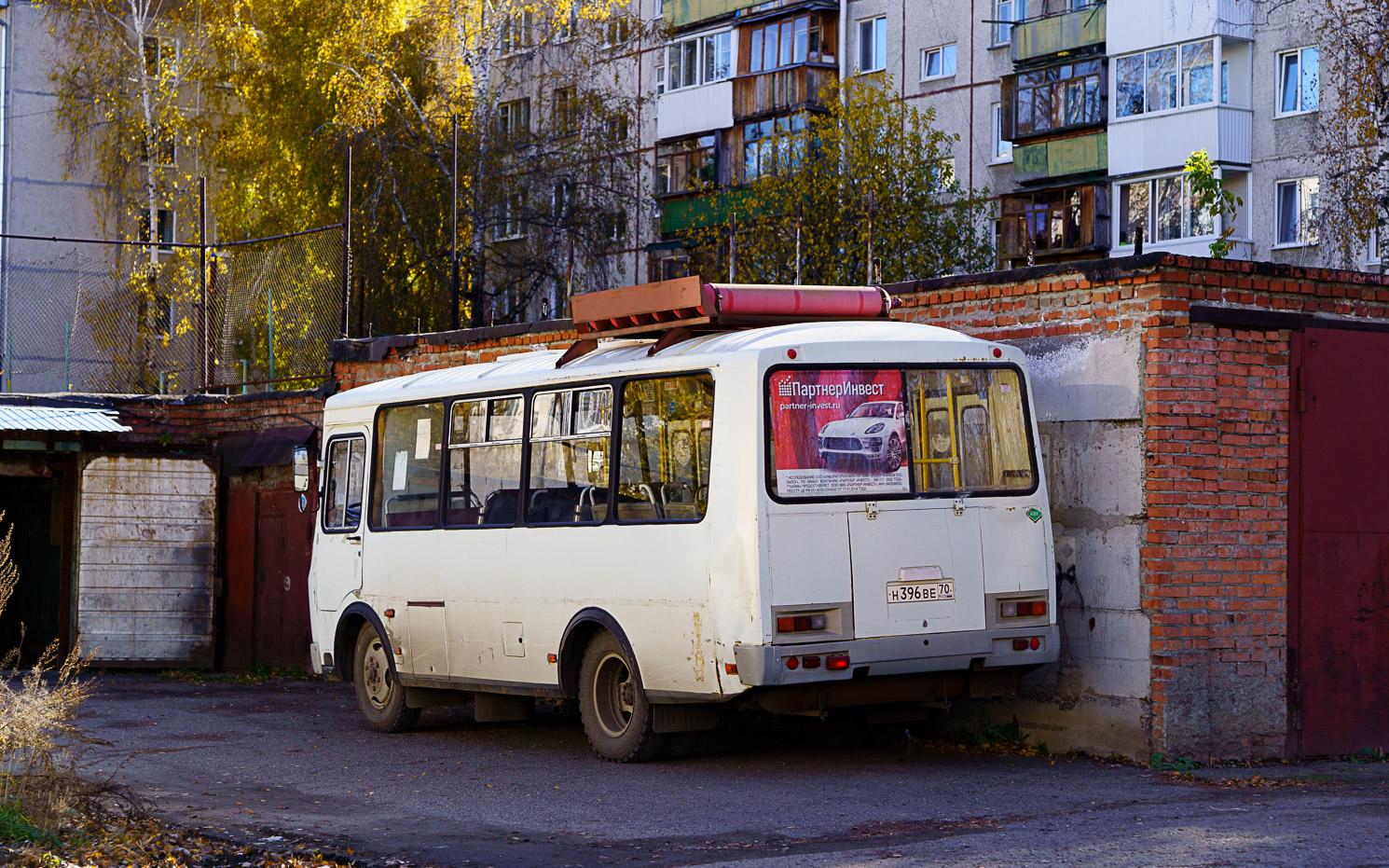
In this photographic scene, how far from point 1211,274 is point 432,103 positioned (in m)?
28.3

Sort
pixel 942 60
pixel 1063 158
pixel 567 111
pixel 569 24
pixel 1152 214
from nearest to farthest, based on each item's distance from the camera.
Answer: pixel 1152 214
pixel 569 24
pixel 567 111
pixel 1063 158
pixel 942 60

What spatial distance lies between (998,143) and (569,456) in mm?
31627

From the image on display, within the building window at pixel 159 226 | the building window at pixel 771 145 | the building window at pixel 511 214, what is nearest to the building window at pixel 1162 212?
the building window at pixel 771 145

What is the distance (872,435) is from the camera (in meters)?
Result: 10.9

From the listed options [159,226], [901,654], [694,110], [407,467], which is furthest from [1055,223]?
[901,654]

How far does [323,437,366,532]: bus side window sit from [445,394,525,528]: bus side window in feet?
5.17

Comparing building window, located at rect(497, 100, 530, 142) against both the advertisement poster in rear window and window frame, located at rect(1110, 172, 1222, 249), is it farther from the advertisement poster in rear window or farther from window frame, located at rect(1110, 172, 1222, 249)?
the advertisement poster in rear window

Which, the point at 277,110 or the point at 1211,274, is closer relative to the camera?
the point at 1211,274

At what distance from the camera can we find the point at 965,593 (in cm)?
1085

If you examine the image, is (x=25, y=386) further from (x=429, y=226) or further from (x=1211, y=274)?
(x=1211, y=274)

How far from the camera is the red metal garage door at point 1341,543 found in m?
11.6

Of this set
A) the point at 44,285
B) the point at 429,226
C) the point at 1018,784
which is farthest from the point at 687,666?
the point at 429,226

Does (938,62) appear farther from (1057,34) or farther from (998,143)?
(1057,34)

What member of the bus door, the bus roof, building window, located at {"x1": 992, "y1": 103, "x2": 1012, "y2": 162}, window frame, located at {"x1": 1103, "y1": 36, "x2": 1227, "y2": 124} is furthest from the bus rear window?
building window, located at {"x1": 992, "y1": 103, "x2": 1012, "y2": 162}
